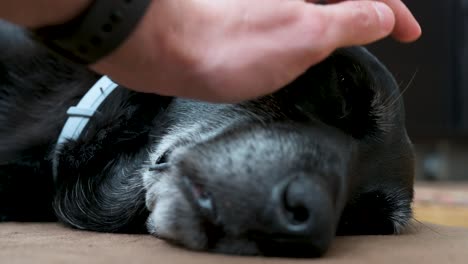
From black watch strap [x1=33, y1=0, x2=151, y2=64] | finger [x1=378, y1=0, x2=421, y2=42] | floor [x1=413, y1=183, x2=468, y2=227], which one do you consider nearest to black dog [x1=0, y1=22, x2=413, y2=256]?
finger [x1=378, y1=0, x2=421, y2=42]

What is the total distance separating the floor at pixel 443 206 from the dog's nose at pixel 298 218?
2.00 meters

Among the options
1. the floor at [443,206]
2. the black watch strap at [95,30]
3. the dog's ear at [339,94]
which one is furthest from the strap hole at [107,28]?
the floor at [443,206]

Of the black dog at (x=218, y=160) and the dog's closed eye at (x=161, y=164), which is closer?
the black dog at (x=218, y=160)

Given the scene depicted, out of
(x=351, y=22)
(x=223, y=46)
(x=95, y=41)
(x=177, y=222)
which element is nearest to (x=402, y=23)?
(x=351, y=22)

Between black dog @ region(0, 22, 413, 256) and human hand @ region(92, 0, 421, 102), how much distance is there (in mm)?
224

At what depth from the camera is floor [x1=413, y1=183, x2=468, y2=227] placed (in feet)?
11.0

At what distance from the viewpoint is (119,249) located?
1315 mm

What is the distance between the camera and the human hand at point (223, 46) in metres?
1.03

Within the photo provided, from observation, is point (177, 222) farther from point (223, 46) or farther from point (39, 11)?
point (39, 11)

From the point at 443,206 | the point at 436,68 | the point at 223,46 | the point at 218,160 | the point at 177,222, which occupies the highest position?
the point at 223,46

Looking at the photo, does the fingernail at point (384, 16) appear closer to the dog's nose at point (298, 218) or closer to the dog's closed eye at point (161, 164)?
the dog's nose at point (298, 218)

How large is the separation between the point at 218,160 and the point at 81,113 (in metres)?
0.64

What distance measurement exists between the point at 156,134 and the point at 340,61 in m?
0.51

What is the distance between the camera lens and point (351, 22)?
121 centimetres
